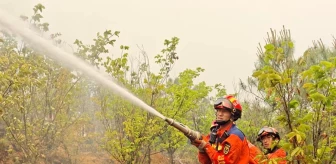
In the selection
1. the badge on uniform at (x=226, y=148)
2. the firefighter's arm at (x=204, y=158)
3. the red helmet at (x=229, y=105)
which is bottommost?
the firefighter's arm at (x=204, y=158)

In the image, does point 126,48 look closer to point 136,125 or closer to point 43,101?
point 136,125

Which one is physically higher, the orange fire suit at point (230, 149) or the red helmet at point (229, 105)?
the red helmet at point (229, 105)

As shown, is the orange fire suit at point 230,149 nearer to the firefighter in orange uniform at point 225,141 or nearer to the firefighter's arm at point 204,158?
the firefighter in orange uniform at point 225,141

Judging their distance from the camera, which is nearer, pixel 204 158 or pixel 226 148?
pixel 226 148

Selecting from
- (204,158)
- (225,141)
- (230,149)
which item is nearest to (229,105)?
(225,141)

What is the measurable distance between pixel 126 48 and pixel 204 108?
475 inches

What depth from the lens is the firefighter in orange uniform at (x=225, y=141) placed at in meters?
4.07

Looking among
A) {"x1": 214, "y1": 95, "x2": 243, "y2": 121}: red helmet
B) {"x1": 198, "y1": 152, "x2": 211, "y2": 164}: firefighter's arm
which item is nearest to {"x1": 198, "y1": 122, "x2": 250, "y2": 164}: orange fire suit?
{"x1": 198, "y1": 152, "x2": 211, "y2": 164}: firefighter's arm

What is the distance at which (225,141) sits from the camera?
162 inches

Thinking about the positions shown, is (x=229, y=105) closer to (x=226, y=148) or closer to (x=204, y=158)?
(x=226, y=148)

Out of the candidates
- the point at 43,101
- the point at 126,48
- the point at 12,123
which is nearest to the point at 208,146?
the point at 126,48

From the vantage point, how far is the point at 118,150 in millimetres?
9148

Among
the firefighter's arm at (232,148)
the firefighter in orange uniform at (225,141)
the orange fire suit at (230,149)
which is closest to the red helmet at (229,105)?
the firefighter in orange uniform at (225,141)

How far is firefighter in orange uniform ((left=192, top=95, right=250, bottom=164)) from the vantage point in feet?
13.3
